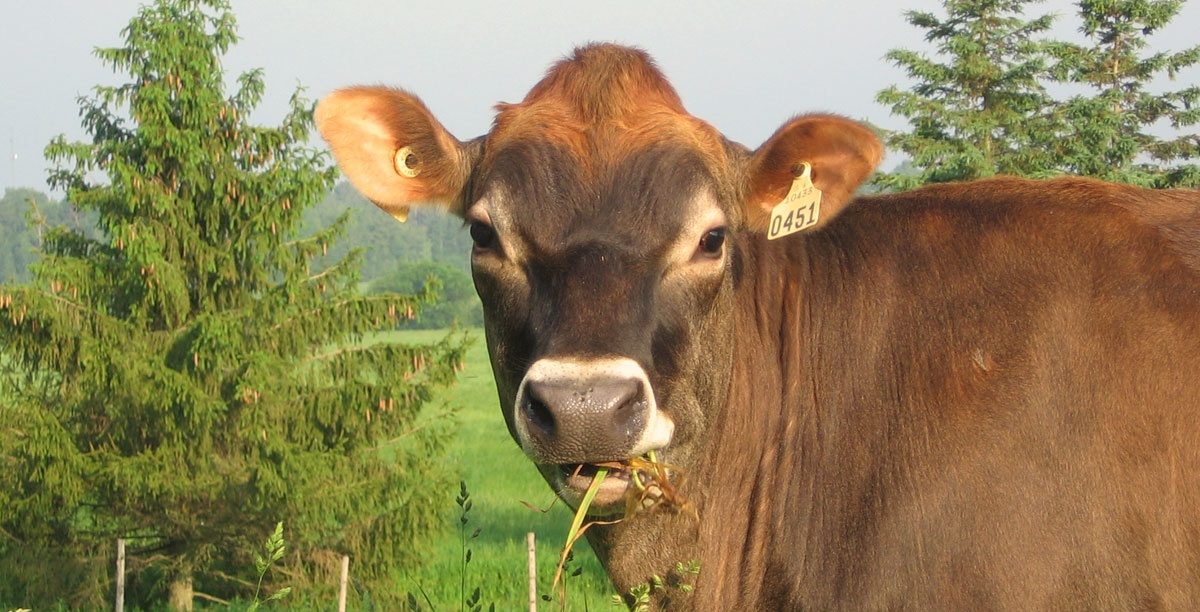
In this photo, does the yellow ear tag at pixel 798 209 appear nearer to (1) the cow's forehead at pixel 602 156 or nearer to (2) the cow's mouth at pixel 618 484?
(1) the cow's forehead at pixel 602 156

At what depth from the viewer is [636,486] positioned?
12.6 feet

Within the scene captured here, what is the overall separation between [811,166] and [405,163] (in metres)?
1.66

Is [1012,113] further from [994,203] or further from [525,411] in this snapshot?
Answer: [525,411]

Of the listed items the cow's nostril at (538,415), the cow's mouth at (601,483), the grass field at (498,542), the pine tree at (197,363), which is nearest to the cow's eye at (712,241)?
the cow's mouth at (601,483)

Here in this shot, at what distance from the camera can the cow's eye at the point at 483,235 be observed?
414 cm

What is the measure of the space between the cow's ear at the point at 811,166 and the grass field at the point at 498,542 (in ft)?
10.5

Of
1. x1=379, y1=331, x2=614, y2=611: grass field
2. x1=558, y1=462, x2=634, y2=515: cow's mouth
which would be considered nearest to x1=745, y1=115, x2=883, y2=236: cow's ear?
x1=558, y1=462, x2=634, y2=515: cow's mouth

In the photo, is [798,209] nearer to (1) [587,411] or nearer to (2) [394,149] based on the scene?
(1) [587,411]

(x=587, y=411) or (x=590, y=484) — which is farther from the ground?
(x=587, y=411)

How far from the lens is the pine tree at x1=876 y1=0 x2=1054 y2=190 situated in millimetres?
13039

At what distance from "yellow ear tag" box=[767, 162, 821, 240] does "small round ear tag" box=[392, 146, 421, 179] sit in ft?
4.84

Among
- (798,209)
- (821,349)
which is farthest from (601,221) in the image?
(821,349)

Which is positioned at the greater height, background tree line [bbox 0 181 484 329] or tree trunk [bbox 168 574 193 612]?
background tree line [bbox 0 181 484 329]

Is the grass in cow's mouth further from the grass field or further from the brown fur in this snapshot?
the grass field
